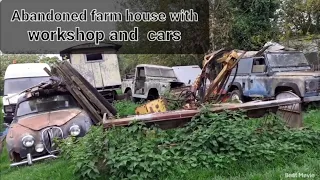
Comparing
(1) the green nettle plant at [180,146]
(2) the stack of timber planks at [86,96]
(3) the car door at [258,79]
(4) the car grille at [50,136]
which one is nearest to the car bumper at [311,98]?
(3) the car door at [258,79]

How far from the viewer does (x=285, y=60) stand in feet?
32.6

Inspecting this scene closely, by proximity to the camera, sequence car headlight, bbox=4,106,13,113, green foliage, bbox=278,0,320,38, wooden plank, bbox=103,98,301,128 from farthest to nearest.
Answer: green foliage, bbox=278,0,320,38, car headlight, bbox=4,106,13,113, wooden plank, bbox=103,98,301,128

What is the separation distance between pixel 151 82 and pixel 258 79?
16.7 feet

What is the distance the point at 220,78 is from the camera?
749 centimetres

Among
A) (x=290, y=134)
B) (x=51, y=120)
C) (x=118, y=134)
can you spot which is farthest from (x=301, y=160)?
(x=51, y=120)

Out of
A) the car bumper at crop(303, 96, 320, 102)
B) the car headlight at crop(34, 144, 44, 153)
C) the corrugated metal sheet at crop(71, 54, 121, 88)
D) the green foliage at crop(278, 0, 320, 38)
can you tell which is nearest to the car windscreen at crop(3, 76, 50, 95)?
the corrugated metal sheet at crop(71, 54, 121, 88)

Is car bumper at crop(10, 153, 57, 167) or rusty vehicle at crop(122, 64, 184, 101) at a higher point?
rusty vehicle at crop(122, 64, 184, 101)

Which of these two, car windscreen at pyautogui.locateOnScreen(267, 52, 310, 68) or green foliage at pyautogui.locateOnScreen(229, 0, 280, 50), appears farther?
green foliage at pyautogui.locateOnScreen(229, 0, 280, 50)

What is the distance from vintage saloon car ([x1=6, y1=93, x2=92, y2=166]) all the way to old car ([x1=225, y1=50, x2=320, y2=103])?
14.2 feet

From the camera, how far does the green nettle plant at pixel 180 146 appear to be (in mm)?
4281

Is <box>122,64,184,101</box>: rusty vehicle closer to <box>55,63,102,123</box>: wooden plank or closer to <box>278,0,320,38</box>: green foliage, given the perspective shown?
<box>278,0,320,38</box>: green foliage

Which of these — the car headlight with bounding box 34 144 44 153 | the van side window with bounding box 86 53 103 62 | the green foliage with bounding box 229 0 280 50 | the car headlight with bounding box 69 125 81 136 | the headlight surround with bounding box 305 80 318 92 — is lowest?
the car headlight with bounding box 34 144 44 153

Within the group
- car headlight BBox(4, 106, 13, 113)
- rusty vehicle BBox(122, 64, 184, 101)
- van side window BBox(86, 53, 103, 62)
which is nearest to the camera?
car headlight BBox(4, 106, 13, 113)

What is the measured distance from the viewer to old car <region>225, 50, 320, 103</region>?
8438 mm
